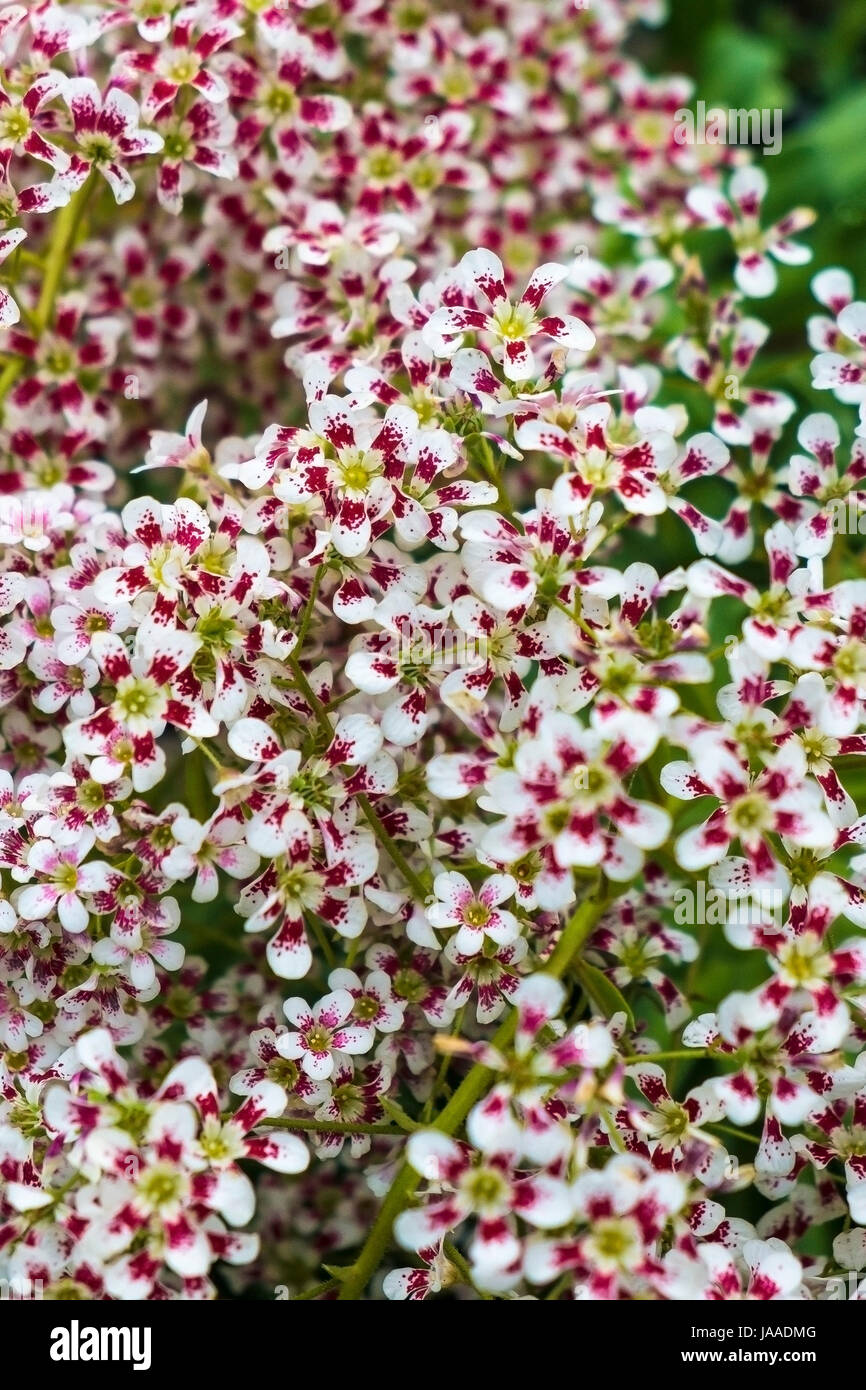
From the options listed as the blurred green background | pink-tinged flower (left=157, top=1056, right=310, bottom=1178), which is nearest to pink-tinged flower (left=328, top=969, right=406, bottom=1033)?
pink-tinged flower (left=157, top=1056, right=310, bottom=1178)

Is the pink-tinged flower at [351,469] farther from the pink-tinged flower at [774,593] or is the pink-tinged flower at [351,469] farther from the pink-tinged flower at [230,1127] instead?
the pink-tinged flower at [230,1127]

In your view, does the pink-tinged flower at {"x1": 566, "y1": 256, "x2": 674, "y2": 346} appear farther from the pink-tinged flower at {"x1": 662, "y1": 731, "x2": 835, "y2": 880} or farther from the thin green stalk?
the pink-tinged flower at {"x1": 662, "y1": 731, "x2": 835, "y2": 880}

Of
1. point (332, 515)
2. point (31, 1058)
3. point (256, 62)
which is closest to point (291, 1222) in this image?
point (31, 1058)

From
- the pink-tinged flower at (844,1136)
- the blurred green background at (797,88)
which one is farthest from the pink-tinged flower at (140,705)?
the blurred green background at (797,88)

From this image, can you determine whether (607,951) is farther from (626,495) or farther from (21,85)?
(21,85)

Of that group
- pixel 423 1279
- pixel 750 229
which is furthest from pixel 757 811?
pixel 750 229
